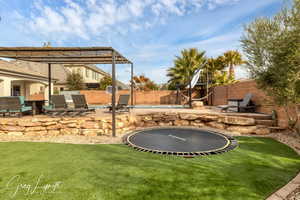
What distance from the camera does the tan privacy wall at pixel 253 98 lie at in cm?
594

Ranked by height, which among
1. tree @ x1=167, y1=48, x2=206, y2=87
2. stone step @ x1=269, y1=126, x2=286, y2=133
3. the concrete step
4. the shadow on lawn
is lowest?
the shadow on lawn

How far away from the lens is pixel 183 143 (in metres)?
4.73

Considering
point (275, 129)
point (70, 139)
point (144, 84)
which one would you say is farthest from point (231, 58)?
point (70, 139)

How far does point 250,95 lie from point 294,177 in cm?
588

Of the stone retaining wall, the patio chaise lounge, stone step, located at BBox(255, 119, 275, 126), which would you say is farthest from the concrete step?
the patio chaise lounge

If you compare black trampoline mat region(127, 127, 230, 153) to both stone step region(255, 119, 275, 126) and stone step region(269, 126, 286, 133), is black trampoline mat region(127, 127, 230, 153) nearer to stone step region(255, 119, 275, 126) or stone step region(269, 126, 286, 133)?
stone step region(255, 119, 275, 126)

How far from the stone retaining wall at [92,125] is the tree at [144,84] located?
1682 cm

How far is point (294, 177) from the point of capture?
112 inches

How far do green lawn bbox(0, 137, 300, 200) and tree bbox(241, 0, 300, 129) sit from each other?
1686 millimetres

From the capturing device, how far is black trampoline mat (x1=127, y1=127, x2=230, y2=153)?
14.0ft

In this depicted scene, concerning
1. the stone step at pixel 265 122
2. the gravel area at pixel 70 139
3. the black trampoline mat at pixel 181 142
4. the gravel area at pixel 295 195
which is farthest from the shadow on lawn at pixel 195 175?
the stone step at pixel 265 122

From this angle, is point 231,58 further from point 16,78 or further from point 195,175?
point 16,78

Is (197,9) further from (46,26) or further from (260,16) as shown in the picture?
(46,26)
